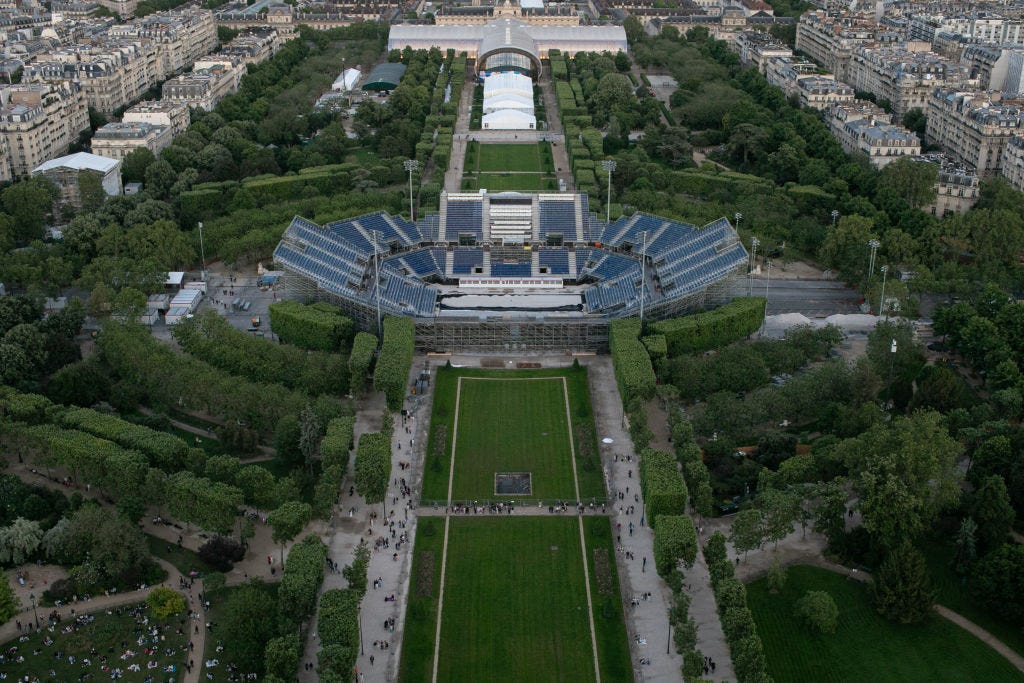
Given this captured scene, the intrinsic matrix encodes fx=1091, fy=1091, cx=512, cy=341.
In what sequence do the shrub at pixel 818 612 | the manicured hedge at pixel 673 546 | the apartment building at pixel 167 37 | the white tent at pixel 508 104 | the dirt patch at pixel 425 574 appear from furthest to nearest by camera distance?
the apartment building at pixel 167 37 < the white tent at pixel 508 104 < the dirt patch at pixel 425 574 < the manicured hedge at pixel 673 546 < the shrub at pixel 818 612

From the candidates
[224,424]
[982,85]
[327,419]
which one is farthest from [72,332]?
[982,85]

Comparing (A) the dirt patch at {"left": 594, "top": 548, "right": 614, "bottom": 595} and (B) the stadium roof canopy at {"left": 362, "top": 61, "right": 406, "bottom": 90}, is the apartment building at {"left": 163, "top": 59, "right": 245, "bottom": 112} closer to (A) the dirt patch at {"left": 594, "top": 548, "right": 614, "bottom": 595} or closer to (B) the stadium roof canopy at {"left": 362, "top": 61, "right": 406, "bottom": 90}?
(B) the stadium roof canopy at {"left": 362, "top": 61, "right": 406, "bottom": 90}

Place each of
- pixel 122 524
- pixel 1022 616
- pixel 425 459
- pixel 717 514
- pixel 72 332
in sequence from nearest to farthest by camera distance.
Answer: pixel 1022 616 < pixel 122 524 < pixel 717 514 < pixel 425 459 < pixel 72 332

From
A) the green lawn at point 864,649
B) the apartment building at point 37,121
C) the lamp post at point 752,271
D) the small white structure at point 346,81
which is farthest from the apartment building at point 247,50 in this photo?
the green lawn at point 864,649

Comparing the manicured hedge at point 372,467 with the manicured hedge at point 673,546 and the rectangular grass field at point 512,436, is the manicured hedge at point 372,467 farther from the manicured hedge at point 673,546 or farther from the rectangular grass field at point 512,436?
the manicured hedge at point 673,546

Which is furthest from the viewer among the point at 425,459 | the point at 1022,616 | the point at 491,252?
the point at 491,252

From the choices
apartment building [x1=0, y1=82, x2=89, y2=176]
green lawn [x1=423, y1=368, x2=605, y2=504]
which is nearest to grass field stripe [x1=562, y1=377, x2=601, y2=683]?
green lawn [x1=423, y1=368, x2=605, y2=504]

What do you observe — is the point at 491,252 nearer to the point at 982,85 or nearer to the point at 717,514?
the point at 717,514

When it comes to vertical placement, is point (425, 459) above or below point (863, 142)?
below
